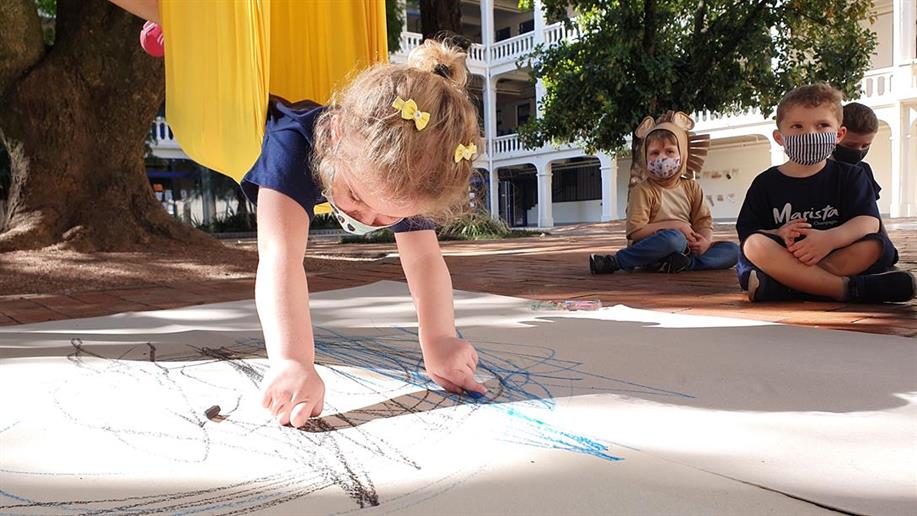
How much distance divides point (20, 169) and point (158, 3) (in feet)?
11.9

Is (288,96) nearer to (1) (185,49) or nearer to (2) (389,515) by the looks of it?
(1) (185,49)

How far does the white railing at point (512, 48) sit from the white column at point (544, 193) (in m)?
2.55

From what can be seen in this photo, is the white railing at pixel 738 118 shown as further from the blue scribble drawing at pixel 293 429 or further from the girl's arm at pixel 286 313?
the girl's arm at pixel 286 313

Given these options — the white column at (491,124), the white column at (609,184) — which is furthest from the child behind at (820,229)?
the white column at (491,124)

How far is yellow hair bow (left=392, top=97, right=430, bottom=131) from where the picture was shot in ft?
3.16

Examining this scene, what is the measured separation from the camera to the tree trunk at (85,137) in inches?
161

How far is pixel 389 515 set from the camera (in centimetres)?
72

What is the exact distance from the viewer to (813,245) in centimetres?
199

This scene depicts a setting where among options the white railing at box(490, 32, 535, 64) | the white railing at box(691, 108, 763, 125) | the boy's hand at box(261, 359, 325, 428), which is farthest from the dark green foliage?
the white railing at box(490, 32, 535, 64)

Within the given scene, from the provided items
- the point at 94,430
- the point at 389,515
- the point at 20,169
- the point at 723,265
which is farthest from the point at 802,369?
the point at 20,169

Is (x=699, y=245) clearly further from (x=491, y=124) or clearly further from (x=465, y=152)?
(x=491, y=124)

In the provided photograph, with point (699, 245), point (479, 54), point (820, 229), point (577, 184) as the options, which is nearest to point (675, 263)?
point (699, 245)

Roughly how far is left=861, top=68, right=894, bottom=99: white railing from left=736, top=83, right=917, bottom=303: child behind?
35.1 feet

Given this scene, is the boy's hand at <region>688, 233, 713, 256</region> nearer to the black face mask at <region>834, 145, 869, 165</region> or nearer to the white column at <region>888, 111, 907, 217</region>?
the black face mask at <region>834, 145, 869, 165</region>
